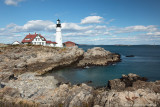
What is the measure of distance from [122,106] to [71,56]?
38.8 metres

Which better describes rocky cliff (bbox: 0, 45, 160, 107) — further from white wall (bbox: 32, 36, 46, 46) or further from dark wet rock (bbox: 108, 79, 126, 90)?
white wall (bbox: 32, 36, 46, 46)

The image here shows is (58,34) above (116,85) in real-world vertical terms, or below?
above

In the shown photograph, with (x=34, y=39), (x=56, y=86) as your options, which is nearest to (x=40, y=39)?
(x=34, y=39)

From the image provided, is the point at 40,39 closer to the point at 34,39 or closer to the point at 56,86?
the point at 34,39

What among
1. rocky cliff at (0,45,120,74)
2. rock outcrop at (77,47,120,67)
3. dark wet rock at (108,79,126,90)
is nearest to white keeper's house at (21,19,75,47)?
rocky cliff at (0,45,120,74)

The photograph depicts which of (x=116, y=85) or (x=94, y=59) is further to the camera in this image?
(x=94, y=59)

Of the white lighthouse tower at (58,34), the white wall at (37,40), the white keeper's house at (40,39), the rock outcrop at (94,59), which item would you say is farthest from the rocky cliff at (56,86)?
the white lighthouse tower at (58,34)

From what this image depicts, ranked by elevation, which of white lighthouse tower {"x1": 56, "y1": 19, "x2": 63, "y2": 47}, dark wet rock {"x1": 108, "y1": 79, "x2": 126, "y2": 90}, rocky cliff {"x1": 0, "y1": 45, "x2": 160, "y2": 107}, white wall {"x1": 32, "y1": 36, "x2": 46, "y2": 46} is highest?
white lighthouse tower {"x1": 56, "y1": 19, "x2": 63, "y2": 47}

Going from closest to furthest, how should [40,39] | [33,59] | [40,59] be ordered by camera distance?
[33,59] < [40,59] < [40,39]

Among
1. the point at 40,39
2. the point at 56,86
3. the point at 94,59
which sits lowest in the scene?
the point at 56,86

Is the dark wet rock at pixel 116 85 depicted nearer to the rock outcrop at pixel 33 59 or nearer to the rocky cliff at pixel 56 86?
the rocky cliff at pixel 56 86

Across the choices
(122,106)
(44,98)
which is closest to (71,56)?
(44,98)

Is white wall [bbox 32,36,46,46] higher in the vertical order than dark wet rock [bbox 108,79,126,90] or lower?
higher

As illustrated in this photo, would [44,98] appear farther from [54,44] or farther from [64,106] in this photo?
[54,44]
